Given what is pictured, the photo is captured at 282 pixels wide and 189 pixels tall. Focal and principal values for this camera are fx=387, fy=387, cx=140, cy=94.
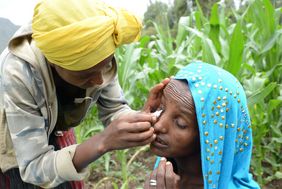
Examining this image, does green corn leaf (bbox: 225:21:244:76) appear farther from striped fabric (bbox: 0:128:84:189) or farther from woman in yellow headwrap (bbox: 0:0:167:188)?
striped fabric (bbox: 0:128:84:189)

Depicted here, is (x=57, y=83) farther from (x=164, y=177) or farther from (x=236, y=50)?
(x=236, y=50)

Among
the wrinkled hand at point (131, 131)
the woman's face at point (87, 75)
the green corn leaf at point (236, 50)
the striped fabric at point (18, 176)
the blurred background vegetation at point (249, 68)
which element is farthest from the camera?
the blurred background vegetation at point (249, 68)

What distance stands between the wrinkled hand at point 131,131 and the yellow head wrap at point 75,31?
0.22 m

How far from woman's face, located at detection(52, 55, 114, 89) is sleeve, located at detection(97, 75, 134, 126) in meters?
0.31

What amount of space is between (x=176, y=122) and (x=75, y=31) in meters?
0.40

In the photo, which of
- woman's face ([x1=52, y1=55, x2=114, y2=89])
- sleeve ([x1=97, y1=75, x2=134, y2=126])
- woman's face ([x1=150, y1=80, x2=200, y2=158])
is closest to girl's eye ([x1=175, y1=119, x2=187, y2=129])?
woman's face ([x1=150, y1=80, x2=200, y2=158])

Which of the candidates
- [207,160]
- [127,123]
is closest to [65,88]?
[127,123]

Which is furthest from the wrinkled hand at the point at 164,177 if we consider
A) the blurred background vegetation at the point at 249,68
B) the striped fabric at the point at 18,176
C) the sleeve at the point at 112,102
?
the blurred background vegetation at the point at 249,68

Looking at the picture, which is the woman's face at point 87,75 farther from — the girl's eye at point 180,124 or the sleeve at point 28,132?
the girl's eye at point 180,124

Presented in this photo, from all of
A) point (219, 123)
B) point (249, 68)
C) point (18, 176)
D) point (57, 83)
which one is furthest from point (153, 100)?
point (249, 68)

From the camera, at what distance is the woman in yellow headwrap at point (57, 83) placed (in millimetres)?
1130

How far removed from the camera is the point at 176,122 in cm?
114

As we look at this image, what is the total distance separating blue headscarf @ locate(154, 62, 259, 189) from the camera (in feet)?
3.57

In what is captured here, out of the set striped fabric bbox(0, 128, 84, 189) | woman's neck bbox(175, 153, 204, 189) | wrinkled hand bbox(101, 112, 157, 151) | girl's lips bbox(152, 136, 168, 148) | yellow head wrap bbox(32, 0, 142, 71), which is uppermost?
yellow head wrap bbox(32, 0, 142, 71)
